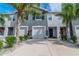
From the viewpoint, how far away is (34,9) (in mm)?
12828

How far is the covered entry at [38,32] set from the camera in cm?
1834

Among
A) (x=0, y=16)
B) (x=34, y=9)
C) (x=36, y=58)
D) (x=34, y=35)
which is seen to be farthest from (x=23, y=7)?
(x=0, y=16)

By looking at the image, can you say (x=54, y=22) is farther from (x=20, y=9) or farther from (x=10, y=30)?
(x=20, y=9)

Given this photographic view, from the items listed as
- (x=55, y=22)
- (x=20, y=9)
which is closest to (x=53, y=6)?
(x=55, y=22)

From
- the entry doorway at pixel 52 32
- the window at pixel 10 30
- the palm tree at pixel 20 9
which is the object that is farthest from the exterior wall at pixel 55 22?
the palm tree at pixel 20 9

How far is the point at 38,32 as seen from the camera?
18.5m

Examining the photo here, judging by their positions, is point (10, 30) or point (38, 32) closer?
point (38, 32)

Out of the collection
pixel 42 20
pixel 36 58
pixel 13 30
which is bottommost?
pixel 36 58

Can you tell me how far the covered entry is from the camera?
18.3 m

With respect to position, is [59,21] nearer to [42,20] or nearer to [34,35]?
[42,20]

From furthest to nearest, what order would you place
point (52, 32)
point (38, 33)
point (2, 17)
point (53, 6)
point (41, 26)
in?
point (2, 17), point (52, 32), point (41, 26), point (38, 33), point (53, 6)

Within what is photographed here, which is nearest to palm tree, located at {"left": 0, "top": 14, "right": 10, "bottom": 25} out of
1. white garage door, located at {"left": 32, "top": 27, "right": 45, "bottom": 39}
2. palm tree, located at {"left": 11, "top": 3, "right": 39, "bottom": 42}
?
white garage door, located at {"left": 32, "top": 27, "right": 45, "bottom": 39}

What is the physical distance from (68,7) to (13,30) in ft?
29.1

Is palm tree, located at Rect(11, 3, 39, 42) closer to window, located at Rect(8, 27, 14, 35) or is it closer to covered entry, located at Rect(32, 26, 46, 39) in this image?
covered entry, located at Rect(32, 26, 46, 39)
